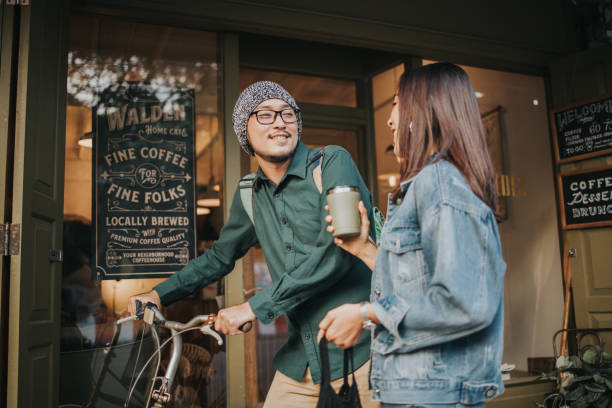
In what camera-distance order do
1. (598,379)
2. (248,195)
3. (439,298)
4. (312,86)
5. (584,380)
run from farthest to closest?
(312,86) < (584,380) < (598,379) < (248,195) < (439,298)

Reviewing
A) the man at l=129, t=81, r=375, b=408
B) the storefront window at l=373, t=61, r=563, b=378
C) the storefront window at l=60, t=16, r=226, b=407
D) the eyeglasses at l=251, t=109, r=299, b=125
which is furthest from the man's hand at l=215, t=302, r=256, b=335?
the storefront window at l=373, t=61, r=563, b=378

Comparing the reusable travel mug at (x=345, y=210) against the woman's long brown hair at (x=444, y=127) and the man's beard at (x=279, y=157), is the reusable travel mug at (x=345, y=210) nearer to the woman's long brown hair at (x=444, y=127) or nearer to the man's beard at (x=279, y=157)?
the woman's long brown hair at (x=444, y=127)

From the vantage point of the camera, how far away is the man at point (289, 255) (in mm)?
1747

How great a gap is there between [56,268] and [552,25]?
4.34 m

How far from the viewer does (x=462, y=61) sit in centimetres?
470

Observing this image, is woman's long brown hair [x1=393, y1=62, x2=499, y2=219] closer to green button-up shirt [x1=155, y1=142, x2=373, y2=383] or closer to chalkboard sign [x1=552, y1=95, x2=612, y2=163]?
green button-up shirt [x1=155, y1=142, x2=373, y2=383]

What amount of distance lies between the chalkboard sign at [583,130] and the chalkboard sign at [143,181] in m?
3.00

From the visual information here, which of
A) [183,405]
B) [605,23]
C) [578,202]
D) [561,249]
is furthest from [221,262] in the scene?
[605,23]

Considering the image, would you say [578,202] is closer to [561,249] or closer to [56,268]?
[561,249]

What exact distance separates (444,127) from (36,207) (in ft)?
7.01

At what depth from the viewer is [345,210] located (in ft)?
4.80

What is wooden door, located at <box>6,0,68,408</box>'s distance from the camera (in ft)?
8.16

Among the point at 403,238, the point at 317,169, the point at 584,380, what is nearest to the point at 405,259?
the point at 403,238

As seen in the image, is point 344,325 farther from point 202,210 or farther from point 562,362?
point 562,362
